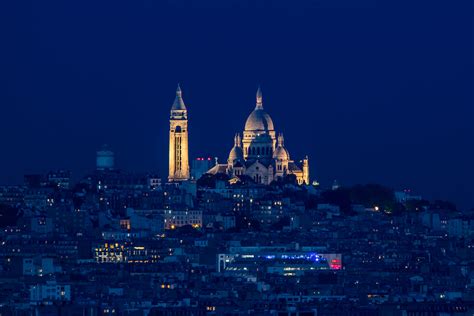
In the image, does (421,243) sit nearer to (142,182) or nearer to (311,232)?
(311,232)

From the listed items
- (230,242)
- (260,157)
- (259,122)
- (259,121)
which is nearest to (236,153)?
(260,157)

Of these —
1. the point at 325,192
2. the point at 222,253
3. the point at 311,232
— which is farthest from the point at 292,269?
the point at 325,192

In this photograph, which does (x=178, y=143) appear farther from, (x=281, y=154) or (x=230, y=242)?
(x=230, y=242)

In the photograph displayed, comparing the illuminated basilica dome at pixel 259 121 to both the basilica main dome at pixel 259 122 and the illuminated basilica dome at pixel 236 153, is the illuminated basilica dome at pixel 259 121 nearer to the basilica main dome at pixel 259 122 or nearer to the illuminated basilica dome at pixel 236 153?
the basilica main dome at pixel 259 122

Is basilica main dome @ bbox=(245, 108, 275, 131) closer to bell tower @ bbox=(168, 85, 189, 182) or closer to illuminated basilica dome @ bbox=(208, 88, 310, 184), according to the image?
illuminated basilica dome @ bbox=(208, 88, 310, 184)

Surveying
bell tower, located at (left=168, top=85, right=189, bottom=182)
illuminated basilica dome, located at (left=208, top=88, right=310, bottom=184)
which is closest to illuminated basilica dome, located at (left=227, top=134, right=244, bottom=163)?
illuminated basilica dome, located at (left=208, top=88, right=310, bottom=184)
